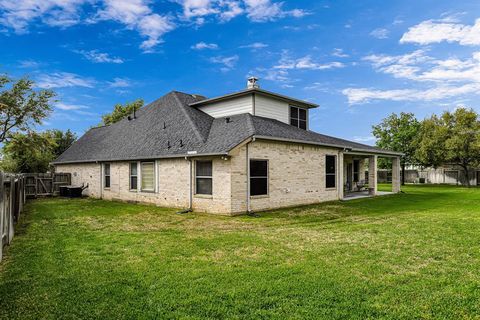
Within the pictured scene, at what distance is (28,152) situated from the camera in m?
30.6

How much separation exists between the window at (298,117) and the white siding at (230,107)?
3.28 metres

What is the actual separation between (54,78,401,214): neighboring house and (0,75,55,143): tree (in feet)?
40.0

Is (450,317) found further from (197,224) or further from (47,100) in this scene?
(47,100)

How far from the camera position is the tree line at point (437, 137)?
2989 centimetres

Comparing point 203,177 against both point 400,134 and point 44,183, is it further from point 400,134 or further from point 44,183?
point 400,134

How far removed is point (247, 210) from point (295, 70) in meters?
13.4

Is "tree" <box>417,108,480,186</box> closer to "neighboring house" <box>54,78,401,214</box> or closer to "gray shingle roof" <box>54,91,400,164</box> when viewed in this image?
"neighboring house" <box>54,78,401,214</box>

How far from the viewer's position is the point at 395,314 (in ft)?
11.4

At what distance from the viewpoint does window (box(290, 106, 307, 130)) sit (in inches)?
715

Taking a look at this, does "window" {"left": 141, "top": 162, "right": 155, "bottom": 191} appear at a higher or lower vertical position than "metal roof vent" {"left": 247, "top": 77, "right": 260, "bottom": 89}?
lower

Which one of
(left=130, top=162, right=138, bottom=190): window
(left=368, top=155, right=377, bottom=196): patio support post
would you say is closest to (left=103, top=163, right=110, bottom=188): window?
(left=130, top=162, right=138, bottom=190): window

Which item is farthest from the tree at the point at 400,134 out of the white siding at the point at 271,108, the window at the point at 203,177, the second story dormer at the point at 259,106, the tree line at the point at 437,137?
the window at the point at 203,177

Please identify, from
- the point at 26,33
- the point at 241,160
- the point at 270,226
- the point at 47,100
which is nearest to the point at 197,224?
the point at 270,226

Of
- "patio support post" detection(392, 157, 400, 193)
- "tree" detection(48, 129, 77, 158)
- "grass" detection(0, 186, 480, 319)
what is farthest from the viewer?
"tree" detection(48, 129, 77, 158)
